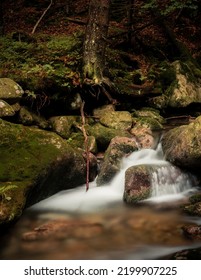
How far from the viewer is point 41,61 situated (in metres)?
9.35

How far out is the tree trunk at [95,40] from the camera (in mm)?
8720

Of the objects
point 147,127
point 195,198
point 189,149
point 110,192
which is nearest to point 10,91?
point 110,192

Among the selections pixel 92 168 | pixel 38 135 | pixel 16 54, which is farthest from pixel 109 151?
pixel 16 54

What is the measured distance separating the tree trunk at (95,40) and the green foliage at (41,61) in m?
0.38

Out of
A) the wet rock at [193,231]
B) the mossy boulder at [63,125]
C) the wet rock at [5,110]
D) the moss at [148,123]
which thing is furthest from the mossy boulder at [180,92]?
the wet rock at [193,231]

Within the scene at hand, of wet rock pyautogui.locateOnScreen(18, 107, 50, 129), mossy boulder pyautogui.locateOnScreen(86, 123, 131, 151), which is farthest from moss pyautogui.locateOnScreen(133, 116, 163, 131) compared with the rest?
wet rock pyautogui.locateOnScreen(18, 107, 50, 129)

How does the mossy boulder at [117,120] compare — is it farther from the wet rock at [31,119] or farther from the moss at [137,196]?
the moss at [137,196]

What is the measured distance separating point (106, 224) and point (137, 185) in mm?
1069

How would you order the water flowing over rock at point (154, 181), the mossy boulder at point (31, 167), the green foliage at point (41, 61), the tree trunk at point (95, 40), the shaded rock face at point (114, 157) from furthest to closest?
the tree trunk at point (95, 40), the green foliage at point (41, 61), the shaded rock face at point (114, 157), the water flowing over rock at point (154, 181), the mossy boulder at point (31, 167)

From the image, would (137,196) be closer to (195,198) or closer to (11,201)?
(195,198)

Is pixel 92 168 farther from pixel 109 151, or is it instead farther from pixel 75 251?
pixel 75 251

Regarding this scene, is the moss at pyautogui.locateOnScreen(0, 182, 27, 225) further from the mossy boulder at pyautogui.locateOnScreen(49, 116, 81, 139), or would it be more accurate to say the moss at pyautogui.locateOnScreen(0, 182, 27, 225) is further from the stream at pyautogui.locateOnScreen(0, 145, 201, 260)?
the mossy boulder at pyautogui.locateOnScreen(49, 116, 81, 139)

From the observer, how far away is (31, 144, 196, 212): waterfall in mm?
5836
